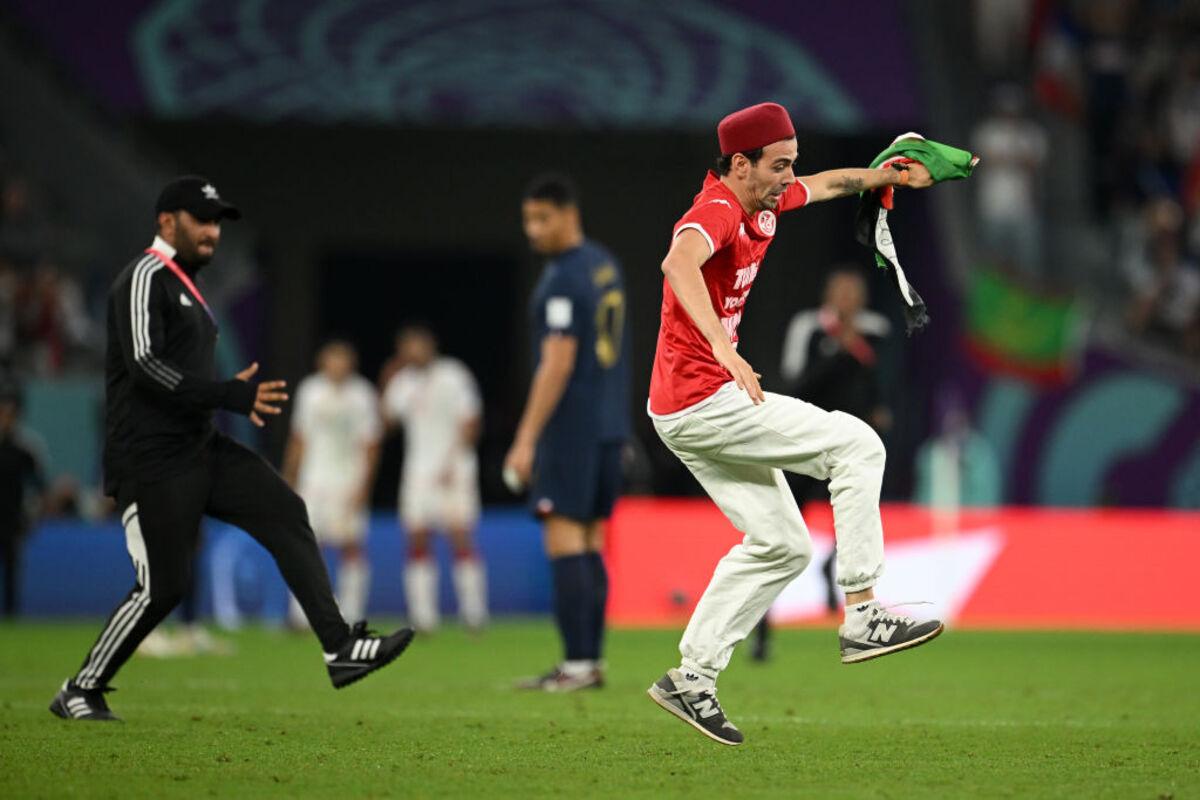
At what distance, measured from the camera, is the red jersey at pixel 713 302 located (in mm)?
6738

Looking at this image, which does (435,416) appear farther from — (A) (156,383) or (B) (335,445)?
(A) (156,383)

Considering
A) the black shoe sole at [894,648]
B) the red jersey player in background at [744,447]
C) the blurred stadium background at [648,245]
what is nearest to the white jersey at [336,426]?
the blurred stadium background at [648,245]

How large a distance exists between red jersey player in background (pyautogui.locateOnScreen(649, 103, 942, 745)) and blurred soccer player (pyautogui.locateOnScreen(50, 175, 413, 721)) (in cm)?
137

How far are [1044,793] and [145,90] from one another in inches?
564

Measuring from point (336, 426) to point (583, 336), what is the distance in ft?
21.2

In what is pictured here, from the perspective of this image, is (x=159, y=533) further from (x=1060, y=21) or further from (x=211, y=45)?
(x=1060, y=21)

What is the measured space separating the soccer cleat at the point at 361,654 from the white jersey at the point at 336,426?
8.01m

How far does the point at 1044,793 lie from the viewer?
5.73m

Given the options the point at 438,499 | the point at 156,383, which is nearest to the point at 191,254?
the point at 156,383

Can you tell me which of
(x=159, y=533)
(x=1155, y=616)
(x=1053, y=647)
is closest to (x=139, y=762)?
(x=159, y=533)

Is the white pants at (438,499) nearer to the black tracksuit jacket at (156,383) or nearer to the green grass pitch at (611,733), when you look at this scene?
the green grass pitch at (611,733)

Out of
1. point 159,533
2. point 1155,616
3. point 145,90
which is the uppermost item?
point 145,90

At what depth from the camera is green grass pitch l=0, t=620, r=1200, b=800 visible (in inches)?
233

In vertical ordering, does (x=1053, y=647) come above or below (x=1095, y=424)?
below
